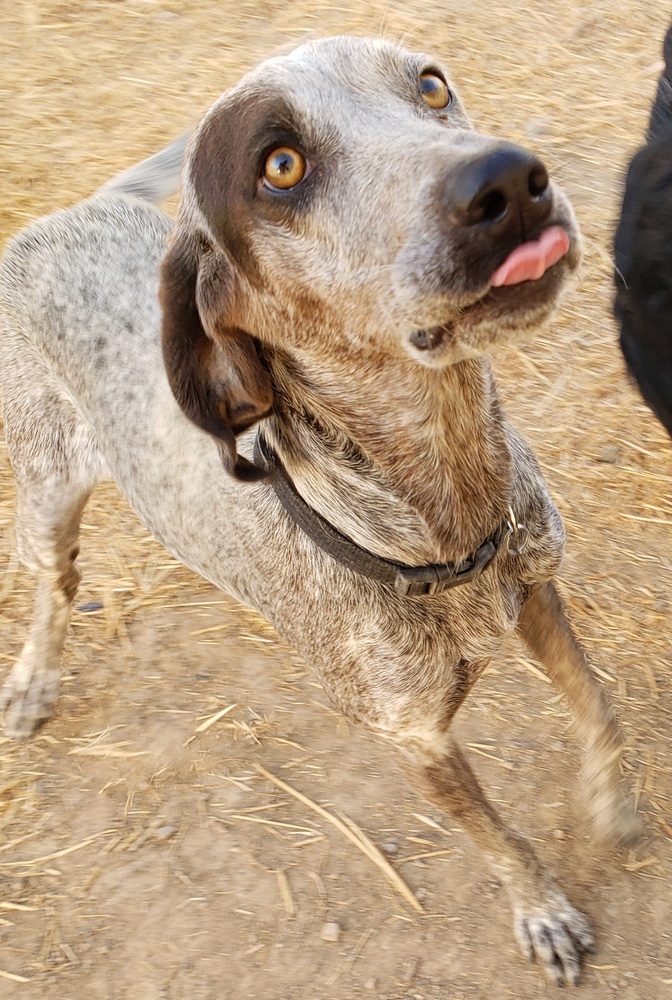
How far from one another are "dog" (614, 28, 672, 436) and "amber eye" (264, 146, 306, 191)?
1420 mm

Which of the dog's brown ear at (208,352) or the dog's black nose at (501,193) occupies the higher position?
the dog's black nose at (501,193)

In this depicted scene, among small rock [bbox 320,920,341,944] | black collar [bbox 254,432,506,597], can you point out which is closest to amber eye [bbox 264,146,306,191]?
black collar [bbox 254,432,506,597]

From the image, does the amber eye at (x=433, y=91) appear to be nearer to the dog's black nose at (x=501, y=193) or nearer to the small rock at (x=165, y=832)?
the dog's black nose at (x=501, y=193)

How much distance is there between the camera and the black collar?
6.91 ft

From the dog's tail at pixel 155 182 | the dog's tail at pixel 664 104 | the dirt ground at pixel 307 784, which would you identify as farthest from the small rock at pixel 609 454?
the dog's tail at pixel 155 182

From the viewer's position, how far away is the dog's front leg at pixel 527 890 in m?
2.41

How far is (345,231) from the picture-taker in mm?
1773

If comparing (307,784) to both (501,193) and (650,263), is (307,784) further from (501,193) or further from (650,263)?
(501,193)

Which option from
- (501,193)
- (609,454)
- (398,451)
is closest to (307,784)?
(398,451)

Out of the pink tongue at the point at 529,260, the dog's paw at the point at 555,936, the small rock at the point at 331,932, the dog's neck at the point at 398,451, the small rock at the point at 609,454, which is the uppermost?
the pink tongue at the point at 529,260

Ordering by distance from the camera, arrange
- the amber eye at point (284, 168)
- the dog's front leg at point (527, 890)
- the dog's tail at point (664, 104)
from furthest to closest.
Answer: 1. the dog's tail at point (664, 104)
2. the dog's front leg at point (527, 890)
3. the amber eye at point (284, 168)

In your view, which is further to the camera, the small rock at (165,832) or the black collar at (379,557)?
the small rock at (165,832)

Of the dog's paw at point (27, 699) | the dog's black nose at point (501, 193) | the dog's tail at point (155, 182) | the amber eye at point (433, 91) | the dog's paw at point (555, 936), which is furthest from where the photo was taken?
the dog's paw at point (27, 699)

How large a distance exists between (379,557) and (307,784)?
1.29 metres
